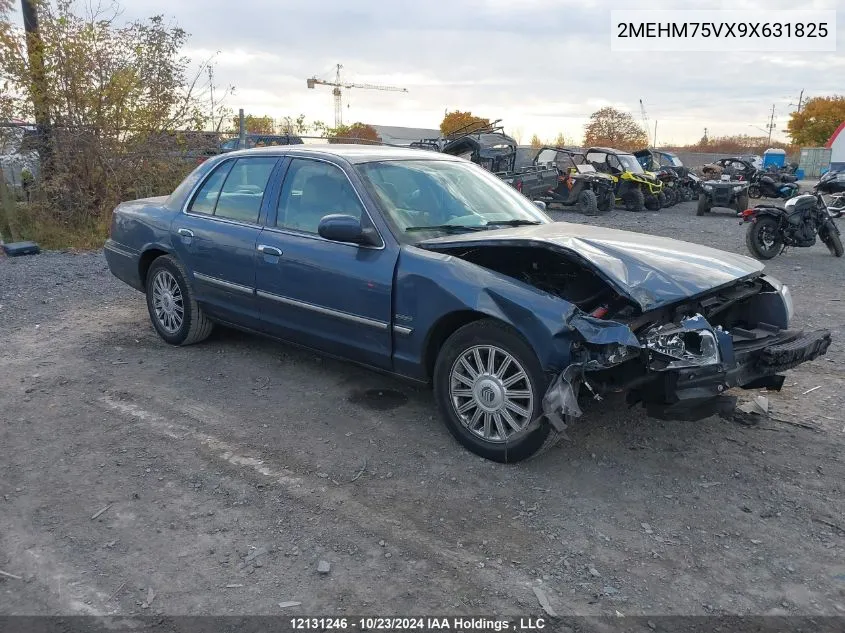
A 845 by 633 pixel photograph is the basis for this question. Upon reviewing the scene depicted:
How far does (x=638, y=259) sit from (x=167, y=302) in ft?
12.4

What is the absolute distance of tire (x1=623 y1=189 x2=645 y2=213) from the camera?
18344 mm

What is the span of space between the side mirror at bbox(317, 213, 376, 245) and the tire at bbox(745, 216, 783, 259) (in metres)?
8.26

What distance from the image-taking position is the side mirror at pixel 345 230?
4.08 metres

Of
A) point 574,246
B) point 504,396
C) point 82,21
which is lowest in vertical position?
point 504,396

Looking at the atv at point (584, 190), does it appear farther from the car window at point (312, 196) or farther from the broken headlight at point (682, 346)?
the broken headlight at point (682, 346)

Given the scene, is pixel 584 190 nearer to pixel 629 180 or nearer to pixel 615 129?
pixel 629 180

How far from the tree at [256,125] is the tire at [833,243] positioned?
1014cm

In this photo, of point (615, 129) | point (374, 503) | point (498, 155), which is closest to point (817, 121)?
point (615, 129)

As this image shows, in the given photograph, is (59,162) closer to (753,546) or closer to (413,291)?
(413,291)

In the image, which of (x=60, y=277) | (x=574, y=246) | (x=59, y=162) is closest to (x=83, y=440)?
(x=574, y=246)

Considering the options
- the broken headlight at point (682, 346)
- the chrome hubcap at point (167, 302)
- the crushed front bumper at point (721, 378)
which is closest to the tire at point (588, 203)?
the chrome hubcap at point (167, 302)

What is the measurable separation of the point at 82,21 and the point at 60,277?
508cm

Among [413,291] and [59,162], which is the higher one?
[59,162]

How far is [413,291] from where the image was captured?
155 inches
